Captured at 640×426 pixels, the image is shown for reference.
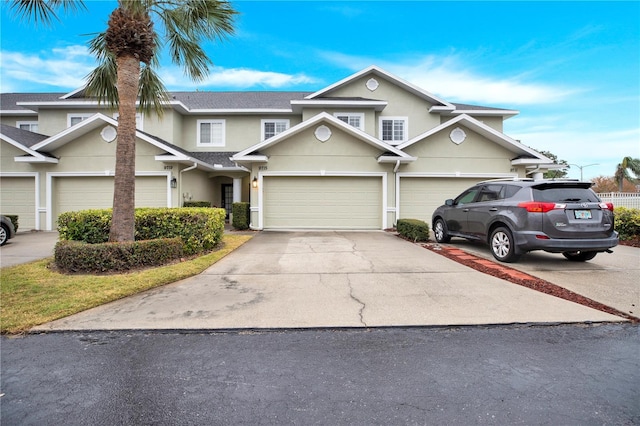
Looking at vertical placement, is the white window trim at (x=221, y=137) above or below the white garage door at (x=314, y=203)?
above

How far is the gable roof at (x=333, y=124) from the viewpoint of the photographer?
12695 millimetres

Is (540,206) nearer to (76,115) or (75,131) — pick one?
(75,131)

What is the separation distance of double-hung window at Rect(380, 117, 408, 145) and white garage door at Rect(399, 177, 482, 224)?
4.49m

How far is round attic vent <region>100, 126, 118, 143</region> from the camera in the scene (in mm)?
13648

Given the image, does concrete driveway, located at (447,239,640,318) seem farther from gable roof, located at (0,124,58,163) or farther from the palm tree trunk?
gable roof, located at (0,124,58,163)

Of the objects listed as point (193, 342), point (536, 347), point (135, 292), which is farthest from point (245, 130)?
point (536, 347)

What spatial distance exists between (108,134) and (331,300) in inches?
536

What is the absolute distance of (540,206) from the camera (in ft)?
20.6

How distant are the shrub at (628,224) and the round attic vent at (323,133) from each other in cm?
1025

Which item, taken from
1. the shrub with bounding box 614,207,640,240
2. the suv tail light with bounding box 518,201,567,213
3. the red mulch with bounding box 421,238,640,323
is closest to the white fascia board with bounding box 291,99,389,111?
the red mulch with bounding box 421,238,640,323

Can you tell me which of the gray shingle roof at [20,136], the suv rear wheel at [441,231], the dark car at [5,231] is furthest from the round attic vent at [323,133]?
the gray shingle roof at [20,136]

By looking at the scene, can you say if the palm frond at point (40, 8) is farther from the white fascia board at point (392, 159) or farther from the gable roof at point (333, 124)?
the white fascia board at point (392, 159)

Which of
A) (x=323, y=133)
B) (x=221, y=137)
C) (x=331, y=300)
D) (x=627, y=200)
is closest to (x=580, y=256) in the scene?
(x=331, y=300)

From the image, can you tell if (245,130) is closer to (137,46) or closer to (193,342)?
(137,46)
